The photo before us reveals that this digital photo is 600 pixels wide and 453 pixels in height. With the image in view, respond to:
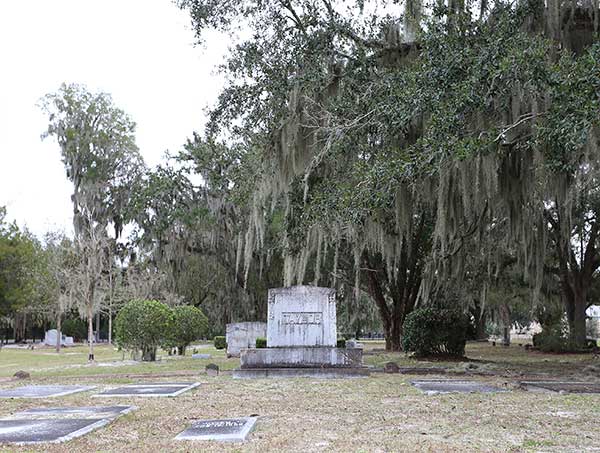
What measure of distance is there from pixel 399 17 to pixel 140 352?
37.3 ft

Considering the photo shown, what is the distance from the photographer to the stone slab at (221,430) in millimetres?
4707

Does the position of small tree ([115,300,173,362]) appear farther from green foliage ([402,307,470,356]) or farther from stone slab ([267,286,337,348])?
green foliage ([402,307,470,356])

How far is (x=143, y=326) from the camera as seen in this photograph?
16062 mm

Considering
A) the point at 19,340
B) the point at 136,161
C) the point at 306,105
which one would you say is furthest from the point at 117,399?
the point at 19,340

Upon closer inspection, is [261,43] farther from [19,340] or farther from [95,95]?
[19,340]

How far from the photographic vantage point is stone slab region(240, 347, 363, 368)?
1105 cm

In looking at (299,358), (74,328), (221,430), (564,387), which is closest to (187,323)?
(299,358)

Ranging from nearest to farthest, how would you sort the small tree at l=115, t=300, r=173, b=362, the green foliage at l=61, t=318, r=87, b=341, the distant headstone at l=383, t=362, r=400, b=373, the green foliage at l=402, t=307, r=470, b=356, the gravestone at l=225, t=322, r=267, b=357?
the distant headstone at l=383, t=362, r=400, b=373
the green foliage at l=402, t=307, r=470, b=356
the small tree at l=115, t=300, r=173, b=362
the gravestone at l=225, t=322, r=267, b=357
the green foliage at l=61, t=318, r=87, b=341

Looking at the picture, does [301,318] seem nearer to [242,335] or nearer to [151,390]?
[151,390]

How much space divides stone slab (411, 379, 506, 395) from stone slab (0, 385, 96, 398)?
472 centimetres

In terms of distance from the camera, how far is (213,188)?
20984 millimetres

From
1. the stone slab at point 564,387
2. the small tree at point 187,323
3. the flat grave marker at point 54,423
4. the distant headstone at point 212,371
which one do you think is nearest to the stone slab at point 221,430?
the flat grave marker at point 54,423

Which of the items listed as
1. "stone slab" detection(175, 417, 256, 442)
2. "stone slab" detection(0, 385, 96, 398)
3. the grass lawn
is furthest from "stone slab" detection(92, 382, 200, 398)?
"stone slab" detection(175, 417, 256, 442)

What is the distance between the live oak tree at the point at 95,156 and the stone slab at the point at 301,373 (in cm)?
1315
